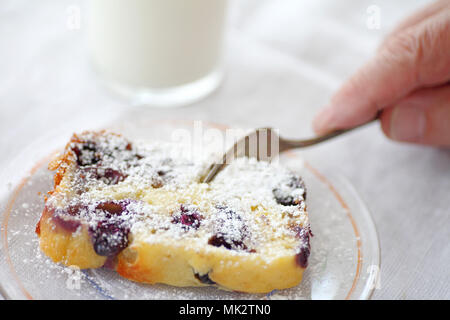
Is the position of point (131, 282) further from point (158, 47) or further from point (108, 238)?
point (158, 47)

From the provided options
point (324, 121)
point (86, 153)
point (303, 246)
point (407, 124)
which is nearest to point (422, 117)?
point (407, 124)

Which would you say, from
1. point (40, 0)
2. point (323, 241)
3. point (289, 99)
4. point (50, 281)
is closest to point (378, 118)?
point (289, 99)

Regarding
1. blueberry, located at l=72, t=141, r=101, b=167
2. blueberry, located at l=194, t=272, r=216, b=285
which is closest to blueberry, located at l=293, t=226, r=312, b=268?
blueberry, located at l=194, t=272, r=216, b=285

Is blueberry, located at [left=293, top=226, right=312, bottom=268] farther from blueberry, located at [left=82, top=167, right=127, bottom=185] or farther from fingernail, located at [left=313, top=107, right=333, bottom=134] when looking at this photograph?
fingernail, located at [left=313, top=107, right=333, bottom=134]

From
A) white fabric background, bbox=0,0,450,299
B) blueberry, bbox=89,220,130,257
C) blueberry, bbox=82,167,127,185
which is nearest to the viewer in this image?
blueberry, bbox=89,220,130,257
